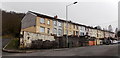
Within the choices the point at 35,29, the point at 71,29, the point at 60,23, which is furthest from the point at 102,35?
the point at 35,29

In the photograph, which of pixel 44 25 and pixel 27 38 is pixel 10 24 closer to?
pixel 44 25

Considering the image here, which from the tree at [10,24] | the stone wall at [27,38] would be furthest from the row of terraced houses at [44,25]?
the tree at [10,24]

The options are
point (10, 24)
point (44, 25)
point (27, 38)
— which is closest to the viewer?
point (27, 38)

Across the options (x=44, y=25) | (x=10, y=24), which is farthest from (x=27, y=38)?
(x=10, y=24)

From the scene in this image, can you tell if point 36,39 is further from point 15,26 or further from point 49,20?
point 15,26

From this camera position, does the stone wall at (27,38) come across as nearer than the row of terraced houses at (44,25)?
Yes

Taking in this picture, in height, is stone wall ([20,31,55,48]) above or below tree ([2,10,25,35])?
below

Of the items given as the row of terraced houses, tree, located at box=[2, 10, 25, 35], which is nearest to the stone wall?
the row of terraced houses

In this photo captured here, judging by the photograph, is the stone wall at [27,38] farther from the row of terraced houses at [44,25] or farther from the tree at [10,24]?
the tree at [10,24]

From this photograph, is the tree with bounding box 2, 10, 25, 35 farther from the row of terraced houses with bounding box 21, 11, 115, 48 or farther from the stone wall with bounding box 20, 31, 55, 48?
the stone wall with bounding box 20, 31, 55, 48

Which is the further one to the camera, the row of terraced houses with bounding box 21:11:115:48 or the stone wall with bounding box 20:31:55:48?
the row of terraced houses with bounding box 21:11:115:48

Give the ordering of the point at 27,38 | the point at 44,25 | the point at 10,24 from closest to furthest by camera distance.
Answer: the point at 27,38 → the point at 44,25 → the point at 10,24

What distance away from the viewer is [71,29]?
56969mm

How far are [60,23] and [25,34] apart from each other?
23887 millimetres
